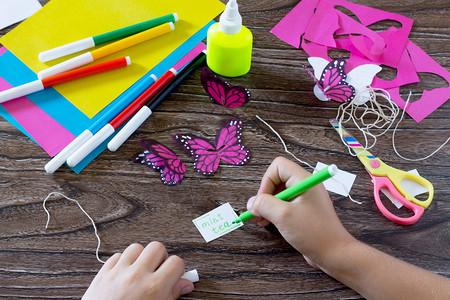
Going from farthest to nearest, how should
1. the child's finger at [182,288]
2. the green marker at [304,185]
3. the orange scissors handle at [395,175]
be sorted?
the orange scissors handle at [395,175]
the child's finger at [182,288]
the green marker at [304,185]

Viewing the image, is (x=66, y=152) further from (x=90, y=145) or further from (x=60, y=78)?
(x=60, y=78)

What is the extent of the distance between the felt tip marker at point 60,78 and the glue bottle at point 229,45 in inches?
7.1

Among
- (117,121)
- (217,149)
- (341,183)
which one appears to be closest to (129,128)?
(117,121)

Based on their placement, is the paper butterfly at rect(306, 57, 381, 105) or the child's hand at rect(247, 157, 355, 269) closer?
the child's hand at rect(247, 157, 355, 269)

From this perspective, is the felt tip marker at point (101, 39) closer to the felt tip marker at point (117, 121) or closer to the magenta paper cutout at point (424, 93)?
the felt tip marker at point (117, 121)

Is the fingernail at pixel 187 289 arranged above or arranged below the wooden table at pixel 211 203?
below

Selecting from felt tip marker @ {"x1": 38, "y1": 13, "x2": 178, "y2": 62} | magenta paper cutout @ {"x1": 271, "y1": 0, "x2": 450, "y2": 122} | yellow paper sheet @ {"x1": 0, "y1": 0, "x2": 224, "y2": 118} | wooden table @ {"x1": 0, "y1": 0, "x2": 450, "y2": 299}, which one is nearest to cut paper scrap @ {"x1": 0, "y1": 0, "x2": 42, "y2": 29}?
A: yellow paper sheet @ {"x1": 0, "y1": 0, "x2": 224, "y2": 118}

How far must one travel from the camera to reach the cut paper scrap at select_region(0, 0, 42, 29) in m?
0.92

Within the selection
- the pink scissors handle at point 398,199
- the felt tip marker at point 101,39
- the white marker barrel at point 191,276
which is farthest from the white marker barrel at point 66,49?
the pink scissors handle at point 398,199

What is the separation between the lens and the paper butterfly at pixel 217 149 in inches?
30.0

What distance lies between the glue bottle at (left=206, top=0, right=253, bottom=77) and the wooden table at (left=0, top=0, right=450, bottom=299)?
3 cm

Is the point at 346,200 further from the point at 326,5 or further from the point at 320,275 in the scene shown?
the point at 326,5

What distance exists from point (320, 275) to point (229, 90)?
15.2 inches

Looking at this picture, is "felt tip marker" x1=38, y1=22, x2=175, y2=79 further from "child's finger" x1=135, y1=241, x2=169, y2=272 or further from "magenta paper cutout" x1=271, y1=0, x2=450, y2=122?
"child's finger" x1=135, y1=241, x2=169, y2=272
